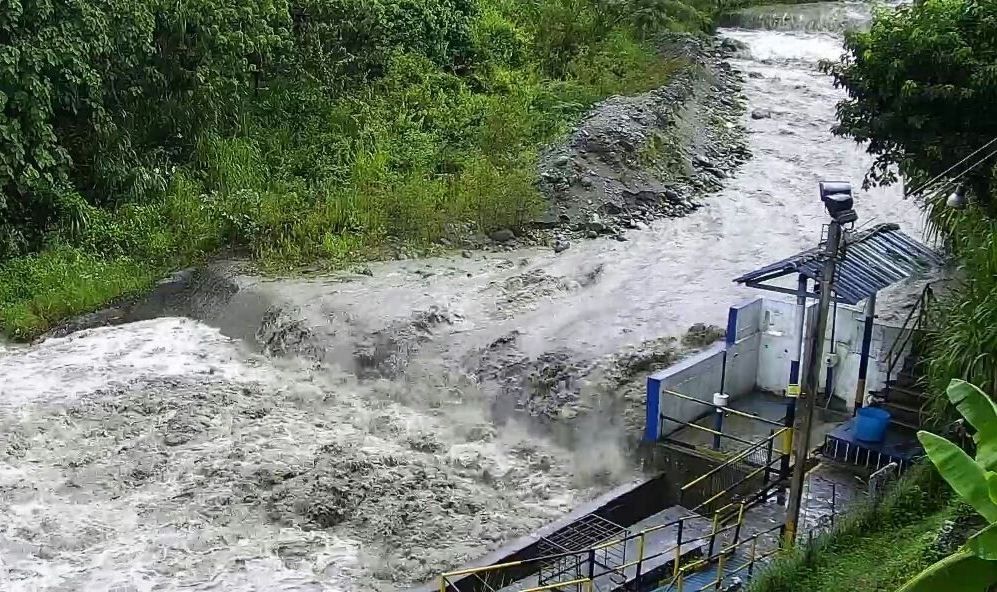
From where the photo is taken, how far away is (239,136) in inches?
918

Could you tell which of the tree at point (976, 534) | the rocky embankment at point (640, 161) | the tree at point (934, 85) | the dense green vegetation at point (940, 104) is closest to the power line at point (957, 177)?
the dense green vegetation at point (940, 104)

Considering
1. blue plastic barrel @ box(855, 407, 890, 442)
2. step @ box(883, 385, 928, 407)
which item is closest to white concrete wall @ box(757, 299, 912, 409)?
step @ box(883, 385, 928, 407)

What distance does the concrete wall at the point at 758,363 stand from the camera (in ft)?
43.2

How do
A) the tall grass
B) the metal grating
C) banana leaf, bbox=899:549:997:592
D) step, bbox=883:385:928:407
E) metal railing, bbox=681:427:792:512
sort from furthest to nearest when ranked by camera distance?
step, bbox=883:385:928:407 → metal railing, bbox=681:427:792:512 → the metal grating → the tall grass → banana leaf, bbox=899:549:997:592

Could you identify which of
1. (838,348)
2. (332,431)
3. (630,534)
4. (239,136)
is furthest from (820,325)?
(239,136)

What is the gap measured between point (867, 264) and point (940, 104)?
3056 mm

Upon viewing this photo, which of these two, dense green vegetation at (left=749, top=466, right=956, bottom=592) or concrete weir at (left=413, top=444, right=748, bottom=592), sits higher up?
dense green vegetation at (left=749, top=466, right=956, bottom=592)

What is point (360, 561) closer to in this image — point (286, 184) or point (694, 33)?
point (286, 184)

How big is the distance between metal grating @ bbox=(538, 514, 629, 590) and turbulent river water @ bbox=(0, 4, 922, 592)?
822mm

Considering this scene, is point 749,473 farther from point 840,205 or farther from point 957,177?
point 957,177

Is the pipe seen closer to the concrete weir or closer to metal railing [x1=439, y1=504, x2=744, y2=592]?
the concrete weir

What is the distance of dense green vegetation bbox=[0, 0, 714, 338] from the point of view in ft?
61.4

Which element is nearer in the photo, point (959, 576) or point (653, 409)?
point (959, 576)

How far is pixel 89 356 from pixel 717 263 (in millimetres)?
11214
